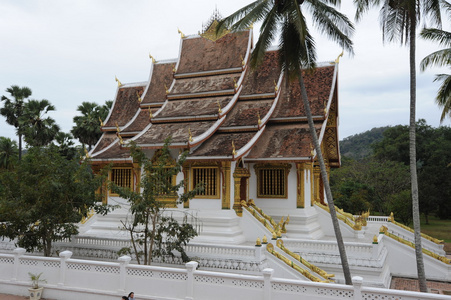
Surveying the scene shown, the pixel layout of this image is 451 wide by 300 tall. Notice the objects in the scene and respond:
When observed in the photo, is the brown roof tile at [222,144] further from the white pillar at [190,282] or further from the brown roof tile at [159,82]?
the white pillar at [190,282]

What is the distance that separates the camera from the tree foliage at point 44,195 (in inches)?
457

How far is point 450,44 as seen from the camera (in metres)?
12.3

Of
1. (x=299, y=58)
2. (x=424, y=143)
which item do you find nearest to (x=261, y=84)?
(x=299, y=58)

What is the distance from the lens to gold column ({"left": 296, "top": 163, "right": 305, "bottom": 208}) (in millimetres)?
16438

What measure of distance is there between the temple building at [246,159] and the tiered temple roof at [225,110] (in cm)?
5

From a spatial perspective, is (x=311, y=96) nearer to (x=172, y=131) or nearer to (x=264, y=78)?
(x=264, y=78)

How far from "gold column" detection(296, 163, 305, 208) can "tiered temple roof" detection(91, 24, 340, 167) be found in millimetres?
1038

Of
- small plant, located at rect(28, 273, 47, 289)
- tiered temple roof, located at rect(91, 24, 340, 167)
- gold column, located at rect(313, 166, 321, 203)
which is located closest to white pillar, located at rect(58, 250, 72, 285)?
small plant, located at rect(28, 273, 47, 289)

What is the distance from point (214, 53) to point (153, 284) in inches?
492

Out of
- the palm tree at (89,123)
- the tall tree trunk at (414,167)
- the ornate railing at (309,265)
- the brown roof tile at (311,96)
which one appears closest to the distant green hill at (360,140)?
the palm tree at (89,123)

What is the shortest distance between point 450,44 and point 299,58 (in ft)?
17.0

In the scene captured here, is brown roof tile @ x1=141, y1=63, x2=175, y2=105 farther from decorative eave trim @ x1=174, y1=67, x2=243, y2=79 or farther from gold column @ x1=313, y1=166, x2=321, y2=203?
gold column @ x1=313, y1=166, x2=321, y2=203

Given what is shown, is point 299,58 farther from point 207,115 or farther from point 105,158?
point 105,158

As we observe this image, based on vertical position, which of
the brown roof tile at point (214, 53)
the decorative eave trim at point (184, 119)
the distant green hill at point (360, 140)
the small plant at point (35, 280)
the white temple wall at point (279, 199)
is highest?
the distant green hill at point (360, 140)
